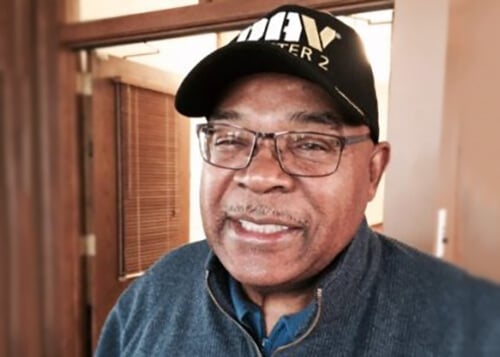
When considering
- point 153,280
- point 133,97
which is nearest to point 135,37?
point 133,97

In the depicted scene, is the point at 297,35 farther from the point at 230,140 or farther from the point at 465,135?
the point at 465,135

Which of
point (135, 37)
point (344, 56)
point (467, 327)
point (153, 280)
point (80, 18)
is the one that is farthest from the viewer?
point (80, 18)

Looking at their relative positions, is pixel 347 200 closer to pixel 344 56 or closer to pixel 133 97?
pixel 344 56

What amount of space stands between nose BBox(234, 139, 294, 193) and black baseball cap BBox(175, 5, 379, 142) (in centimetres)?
10

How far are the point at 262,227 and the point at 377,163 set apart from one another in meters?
0.18

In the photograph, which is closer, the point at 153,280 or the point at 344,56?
the point at 344,56

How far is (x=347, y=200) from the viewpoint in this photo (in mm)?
561

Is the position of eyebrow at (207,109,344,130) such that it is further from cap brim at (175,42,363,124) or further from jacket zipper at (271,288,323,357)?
jacket zipper at (271,288,323,357)

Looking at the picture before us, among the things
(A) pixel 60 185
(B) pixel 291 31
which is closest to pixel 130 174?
(A) pixel 60 185

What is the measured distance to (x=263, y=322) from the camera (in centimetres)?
67

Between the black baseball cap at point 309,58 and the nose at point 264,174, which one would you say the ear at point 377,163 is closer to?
the black baseball cap at point 309,58

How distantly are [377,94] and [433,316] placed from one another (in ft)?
1.16

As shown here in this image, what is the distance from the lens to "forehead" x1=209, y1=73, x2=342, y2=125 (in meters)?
0.56

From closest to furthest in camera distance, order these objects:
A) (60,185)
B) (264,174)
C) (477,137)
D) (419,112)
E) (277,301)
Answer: (477,137) → (419,112) → (264,174) → (277,301) → (60,185)
